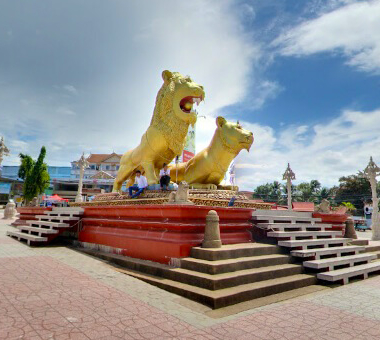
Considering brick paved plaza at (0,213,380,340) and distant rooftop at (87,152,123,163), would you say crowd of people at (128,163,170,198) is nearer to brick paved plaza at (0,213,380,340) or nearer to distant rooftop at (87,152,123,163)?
brick paved plaza at (0,213,380,340)

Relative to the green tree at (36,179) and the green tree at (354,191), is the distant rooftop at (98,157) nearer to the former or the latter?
the green tree at (36,179)

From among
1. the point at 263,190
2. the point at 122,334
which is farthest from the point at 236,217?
the point at 263,190

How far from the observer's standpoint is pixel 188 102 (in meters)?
8.26

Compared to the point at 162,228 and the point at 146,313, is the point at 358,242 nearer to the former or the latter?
the point at 162,228

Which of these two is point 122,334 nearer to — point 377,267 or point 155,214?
point 155,214

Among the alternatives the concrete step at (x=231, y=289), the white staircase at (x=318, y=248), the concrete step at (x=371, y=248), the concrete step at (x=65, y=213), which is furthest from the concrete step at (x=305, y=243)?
the concrete step at (x=65, y=213)

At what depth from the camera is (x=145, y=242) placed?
6.31 m

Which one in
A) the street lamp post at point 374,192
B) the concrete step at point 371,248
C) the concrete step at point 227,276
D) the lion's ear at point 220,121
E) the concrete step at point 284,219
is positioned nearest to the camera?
the concrete step at point 227,276

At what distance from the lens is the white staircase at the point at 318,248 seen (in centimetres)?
581

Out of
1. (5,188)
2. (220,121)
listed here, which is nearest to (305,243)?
(220,121)

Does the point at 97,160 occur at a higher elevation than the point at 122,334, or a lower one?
higher

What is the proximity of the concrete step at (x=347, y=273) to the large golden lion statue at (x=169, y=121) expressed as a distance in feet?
16.0

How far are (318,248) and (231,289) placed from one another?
11.5 ft

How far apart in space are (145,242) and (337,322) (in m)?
3.90
